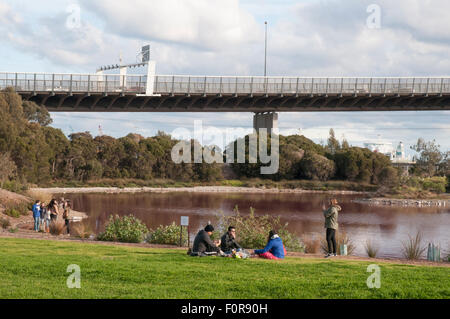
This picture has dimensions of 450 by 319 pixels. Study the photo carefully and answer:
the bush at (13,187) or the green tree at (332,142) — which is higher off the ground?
the green tree at (332,142)

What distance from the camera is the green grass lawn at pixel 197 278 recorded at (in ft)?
31.7

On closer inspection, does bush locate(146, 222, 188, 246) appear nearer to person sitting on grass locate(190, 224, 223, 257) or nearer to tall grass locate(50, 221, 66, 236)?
tall grass locate(50, 221, 66, 236)

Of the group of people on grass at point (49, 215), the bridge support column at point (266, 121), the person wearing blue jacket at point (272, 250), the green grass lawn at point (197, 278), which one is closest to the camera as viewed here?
the green grass lawn at point (197, 278)

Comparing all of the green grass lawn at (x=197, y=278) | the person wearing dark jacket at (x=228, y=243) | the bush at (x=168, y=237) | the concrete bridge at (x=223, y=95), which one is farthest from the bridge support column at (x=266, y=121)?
the green grass lawn at (x=197, y=278)

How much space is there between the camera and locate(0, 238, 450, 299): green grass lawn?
380 inches

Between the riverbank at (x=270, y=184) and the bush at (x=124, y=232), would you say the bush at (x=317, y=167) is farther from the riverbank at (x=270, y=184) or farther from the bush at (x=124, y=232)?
the bush at (x=124, y=232)

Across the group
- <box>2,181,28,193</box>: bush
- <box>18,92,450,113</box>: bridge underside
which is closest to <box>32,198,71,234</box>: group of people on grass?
<box>2,181,28,193</box>: bush

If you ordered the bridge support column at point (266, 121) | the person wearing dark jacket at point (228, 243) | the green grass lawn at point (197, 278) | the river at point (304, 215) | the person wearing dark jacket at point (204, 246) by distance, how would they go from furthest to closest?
the bridge support column at point (266, 121)
the river at point (304, 215)
the person wearing dark jacket at point (228, 243)
the person wearing dark jacket at point (204, 246)
the green grass lawn at point (197, 278)

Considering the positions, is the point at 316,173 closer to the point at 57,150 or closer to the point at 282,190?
the point at 282,190

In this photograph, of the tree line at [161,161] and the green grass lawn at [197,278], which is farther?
the tree line at [161,161]

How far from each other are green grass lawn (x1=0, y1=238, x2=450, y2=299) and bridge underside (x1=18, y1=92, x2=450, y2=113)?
44.1 meters

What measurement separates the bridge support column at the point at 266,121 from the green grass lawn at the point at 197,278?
53980 mm

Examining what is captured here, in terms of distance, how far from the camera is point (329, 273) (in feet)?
38.9
